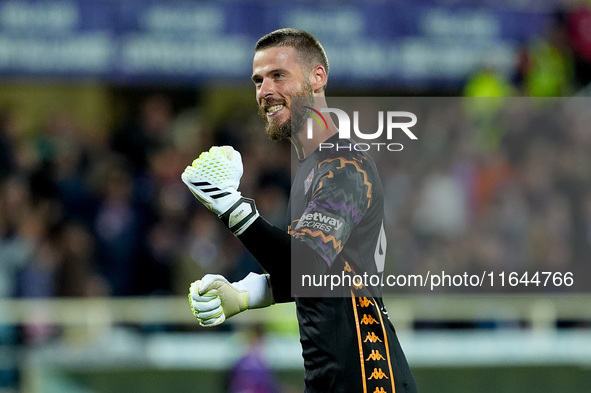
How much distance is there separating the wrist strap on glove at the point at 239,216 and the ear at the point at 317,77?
696 millimetres

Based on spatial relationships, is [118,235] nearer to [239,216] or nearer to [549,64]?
[549,64]

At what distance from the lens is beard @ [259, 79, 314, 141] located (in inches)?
161

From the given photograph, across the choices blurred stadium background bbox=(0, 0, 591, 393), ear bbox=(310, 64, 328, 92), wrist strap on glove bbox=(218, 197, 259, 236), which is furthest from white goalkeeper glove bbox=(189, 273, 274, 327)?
blurred stadium background bbox=(0, 0, 591, 393)

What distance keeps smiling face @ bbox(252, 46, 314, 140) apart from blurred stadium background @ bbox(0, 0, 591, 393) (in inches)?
187

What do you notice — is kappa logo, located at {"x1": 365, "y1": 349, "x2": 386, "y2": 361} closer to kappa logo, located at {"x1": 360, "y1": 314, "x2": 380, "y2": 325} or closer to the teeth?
kappa logo, located at {"x1": 360, "y1": 314, "x2": 380, "y2": 325}

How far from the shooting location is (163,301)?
9156mm

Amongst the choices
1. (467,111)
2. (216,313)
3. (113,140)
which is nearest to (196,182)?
(216,313)

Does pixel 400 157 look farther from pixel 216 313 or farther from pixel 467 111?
pixel 216 313

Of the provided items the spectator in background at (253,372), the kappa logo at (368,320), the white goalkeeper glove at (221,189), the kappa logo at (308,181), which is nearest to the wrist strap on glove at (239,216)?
the white goalkeeper glove at (221,189)

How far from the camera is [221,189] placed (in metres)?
3.76

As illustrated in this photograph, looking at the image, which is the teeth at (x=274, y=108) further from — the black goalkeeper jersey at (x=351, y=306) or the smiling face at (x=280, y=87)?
the black goalkeeper jersey at (x=351, y=306)

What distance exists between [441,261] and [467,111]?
2.09 m

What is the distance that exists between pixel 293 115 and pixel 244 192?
19.6 feet

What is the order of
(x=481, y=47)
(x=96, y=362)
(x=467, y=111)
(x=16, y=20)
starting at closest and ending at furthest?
(x=96, y=362) < (x=16, y=20) < (x=481, y=47) < (x=467, y=111)
